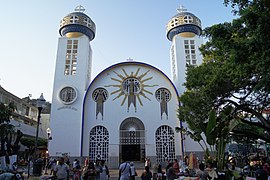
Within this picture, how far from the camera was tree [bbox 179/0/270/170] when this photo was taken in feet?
22.2

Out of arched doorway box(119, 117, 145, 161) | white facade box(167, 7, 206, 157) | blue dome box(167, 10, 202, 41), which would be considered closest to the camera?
arched doorway box(119, 117, 145, 161)

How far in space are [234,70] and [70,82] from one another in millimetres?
18169

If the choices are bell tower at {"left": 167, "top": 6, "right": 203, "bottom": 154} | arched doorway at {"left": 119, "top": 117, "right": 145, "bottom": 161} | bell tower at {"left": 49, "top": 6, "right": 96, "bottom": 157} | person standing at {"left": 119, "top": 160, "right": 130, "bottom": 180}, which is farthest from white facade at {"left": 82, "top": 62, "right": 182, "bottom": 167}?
person standing at {"left": 119, "top": 160, "right": 130, "bottom": 180}

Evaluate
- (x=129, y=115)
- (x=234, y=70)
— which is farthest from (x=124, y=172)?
(x=129, y=115)

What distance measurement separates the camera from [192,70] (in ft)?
51.8

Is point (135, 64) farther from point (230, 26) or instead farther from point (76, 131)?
point (230, 26)

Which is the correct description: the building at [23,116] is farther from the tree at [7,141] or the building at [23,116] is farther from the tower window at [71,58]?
the tree at [7,141]

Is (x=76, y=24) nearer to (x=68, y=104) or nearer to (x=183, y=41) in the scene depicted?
(x=68, y=104)

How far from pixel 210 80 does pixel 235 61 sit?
18.7ft

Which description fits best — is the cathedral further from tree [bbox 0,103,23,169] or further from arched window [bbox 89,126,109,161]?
tree [bbox 0,103,23,169]

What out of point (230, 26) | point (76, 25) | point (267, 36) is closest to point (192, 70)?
point (230, 26)

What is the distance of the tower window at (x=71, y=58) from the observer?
24.9 metres

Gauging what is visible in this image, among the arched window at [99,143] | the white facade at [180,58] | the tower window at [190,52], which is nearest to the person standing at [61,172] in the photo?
the arched window at [99,143]

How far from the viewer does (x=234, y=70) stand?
9094 millimetres
